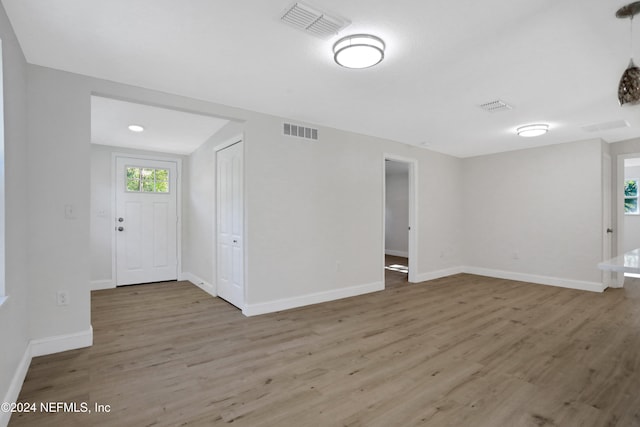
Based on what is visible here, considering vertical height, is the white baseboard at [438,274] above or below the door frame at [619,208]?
below

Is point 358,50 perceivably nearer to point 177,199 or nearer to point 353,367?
point 353,367

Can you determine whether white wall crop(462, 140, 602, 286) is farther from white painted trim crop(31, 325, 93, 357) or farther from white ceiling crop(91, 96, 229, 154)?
white painted trim crop(31, 325, 93, 357)

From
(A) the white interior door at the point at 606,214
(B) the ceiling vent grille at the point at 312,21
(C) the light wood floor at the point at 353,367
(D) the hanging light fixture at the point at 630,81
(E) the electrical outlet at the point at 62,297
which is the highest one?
(B) the ceiling vent grille at the point at 312,21

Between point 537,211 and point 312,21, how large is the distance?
5.67 metres

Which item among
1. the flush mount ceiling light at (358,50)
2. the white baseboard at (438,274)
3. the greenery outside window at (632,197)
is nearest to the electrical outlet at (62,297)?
the flush mount ceiling light at (358,50)

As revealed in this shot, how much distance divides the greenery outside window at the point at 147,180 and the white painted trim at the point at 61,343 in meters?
3.37

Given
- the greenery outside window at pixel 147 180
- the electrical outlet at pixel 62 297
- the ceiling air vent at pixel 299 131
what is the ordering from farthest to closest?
the greenery outside window at pixel 147 180 → the ceiling air vent at pixel 299 131 → the electrical outlet at pixel 62 297

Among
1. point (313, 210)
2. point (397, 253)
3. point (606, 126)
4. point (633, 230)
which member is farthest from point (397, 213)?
point (633, 230)

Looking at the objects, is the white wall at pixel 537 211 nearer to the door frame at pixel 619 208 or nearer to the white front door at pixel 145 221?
the door frame at pixel 619 208

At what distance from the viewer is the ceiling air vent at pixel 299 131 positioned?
4102mm

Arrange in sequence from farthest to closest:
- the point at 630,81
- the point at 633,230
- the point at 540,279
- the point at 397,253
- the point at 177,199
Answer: the point at 397,253 → the point at 633,230 → the point at 177,199 → the point at 540,279 → the point at 630,81

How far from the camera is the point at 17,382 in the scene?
208cm

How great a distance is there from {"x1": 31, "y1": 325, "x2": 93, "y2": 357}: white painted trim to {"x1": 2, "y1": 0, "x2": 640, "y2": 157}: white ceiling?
2.41 m

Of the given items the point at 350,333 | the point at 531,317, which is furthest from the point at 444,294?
the point at 350,333
